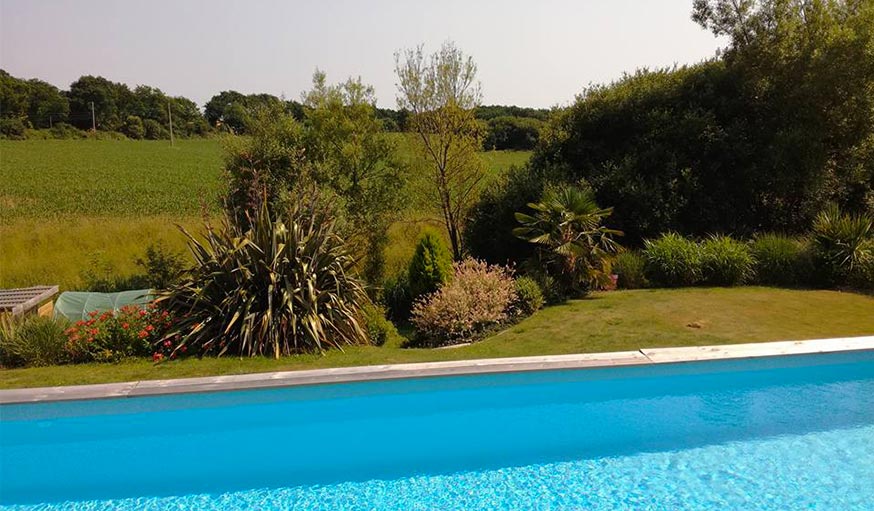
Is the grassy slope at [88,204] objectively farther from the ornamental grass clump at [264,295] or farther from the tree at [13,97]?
the tree at [13,97]

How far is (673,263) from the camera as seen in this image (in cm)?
1059

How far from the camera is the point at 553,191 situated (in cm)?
1070

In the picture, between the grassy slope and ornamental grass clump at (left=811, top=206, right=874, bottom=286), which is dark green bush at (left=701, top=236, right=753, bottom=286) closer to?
ornamental grass clump at (left=811, top=206, right=874, bottom=286)

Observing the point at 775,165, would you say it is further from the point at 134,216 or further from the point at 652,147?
the point at 134,216

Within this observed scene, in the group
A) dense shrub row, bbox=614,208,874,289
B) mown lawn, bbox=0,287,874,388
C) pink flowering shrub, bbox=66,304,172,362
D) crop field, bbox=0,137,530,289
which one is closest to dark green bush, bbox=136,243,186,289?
crop field, bbox=0,137,530,289

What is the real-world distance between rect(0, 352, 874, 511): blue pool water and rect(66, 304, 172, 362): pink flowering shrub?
5.43 ft

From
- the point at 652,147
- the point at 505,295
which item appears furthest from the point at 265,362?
the point at 652,147

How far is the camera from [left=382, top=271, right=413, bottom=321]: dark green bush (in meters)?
10.2

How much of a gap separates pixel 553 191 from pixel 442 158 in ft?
7.64

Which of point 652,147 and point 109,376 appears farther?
point 652,147

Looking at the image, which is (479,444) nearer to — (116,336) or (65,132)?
(116,336)

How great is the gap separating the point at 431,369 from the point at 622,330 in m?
2.97

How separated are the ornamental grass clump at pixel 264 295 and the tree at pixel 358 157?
3.01m

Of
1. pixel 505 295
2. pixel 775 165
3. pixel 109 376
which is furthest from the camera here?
pixel 775 165
